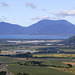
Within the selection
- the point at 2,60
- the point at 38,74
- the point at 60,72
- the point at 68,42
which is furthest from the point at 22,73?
the point at 68,42

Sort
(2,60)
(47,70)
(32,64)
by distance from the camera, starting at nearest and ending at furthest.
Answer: (47,70), (32,64), (2,60)

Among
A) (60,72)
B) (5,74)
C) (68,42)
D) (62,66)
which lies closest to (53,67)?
(62,66)

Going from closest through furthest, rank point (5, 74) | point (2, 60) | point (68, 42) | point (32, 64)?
1. point (5, 74)
2. point (32, 64)
3. point (2, 60)
4. point (68, 42)

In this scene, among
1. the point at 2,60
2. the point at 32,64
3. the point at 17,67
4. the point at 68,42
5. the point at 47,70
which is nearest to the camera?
the point at 47,70

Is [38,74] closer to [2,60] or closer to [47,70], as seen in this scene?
[47,70]

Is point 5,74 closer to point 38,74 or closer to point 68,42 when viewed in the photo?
point 38,74

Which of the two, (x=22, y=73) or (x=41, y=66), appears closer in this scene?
(x=22, y=73)

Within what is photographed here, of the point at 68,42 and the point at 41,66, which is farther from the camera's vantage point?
the point at 68,42

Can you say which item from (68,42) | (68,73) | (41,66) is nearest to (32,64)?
(41,66)

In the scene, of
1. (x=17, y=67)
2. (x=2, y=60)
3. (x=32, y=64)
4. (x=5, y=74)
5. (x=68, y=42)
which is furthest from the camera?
(x=68, y=42)
